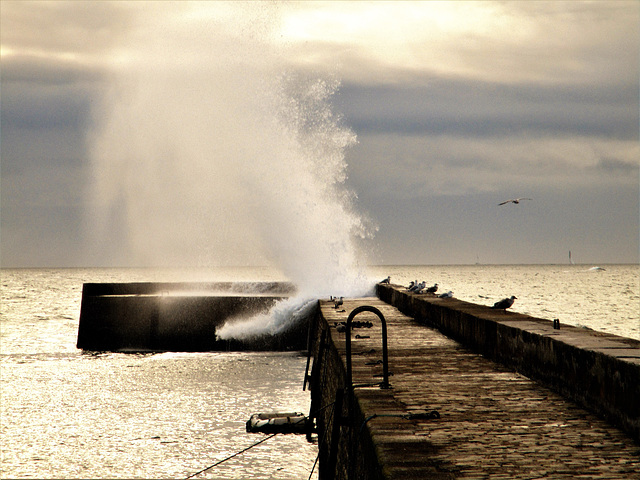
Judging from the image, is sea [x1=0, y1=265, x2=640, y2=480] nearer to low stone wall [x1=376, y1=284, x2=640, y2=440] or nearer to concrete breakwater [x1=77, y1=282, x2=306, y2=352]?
concrete breakwater [x1=77, y1=282, x2=306, y2=352]

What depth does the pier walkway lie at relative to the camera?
4.75 metres

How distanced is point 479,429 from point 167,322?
25.7 metres

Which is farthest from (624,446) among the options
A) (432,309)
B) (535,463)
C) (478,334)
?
(432,309)

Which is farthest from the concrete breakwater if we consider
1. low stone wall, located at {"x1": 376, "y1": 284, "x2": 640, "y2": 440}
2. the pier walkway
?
the pier walkway

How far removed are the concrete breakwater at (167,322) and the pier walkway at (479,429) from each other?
20.8 meters

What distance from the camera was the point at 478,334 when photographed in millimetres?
10930

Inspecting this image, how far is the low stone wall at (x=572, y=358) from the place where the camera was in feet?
19.0

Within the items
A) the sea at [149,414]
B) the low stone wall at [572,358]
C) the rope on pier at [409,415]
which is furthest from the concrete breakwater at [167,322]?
the rope on pier at [409,415]

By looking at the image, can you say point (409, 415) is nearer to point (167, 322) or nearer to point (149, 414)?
point (149, 414)

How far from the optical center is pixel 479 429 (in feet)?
19.3

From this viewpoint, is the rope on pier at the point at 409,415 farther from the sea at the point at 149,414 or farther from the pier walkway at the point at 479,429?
the sea at the point at 149,414

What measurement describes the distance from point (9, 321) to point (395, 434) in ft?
179

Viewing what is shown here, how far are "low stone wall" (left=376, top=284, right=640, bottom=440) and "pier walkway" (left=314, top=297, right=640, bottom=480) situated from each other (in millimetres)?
132

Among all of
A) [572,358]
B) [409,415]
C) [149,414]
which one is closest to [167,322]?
[149,414]
